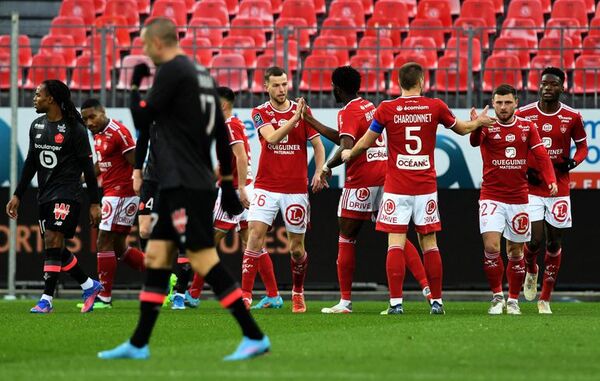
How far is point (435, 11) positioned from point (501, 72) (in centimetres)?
404

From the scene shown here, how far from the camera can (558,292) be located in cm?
1855

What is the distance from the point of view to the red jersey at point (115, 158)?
45.8ft

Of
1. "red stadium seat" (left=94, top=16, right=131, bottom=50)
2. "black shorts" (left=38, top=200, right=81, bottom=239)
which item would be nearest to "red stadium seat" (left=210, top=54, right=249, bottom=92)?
"red stadium seat" (left=94, top=16, right=131, bottom=50)

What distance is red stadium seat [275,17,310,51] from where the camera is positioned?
20075 mm

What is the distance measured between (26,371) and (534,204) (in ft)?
24.8

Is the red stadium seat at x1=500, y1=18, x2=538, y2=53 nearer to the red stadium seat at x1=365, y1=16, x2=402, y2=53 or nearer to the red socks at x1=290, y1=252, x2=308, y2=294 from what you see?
the red stadium seat at x1=365, y1=16, x2=402, y2=53

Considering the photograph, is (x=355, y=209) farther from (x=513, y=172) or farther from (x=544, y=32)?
(x=544, y=32)

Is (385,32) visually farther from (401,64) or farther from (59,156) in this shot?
(59,156)

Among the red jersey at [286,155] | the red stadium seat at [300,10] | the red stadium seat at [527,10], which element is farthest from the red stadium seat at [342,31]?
the red jersey at [286,155]

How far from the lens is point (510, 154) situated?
13.2 metres

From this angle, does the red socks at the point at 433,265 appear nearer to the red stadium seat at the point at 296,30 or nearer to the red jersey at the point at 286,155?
the red jersey at the point at 286,155

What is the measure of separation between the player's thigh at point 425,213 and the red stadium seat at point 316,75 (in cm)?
776

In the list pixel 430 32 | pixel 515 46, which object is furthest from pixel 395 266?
pixel 430 32

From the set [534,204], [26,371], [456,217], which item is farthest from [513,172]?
[26,371]
